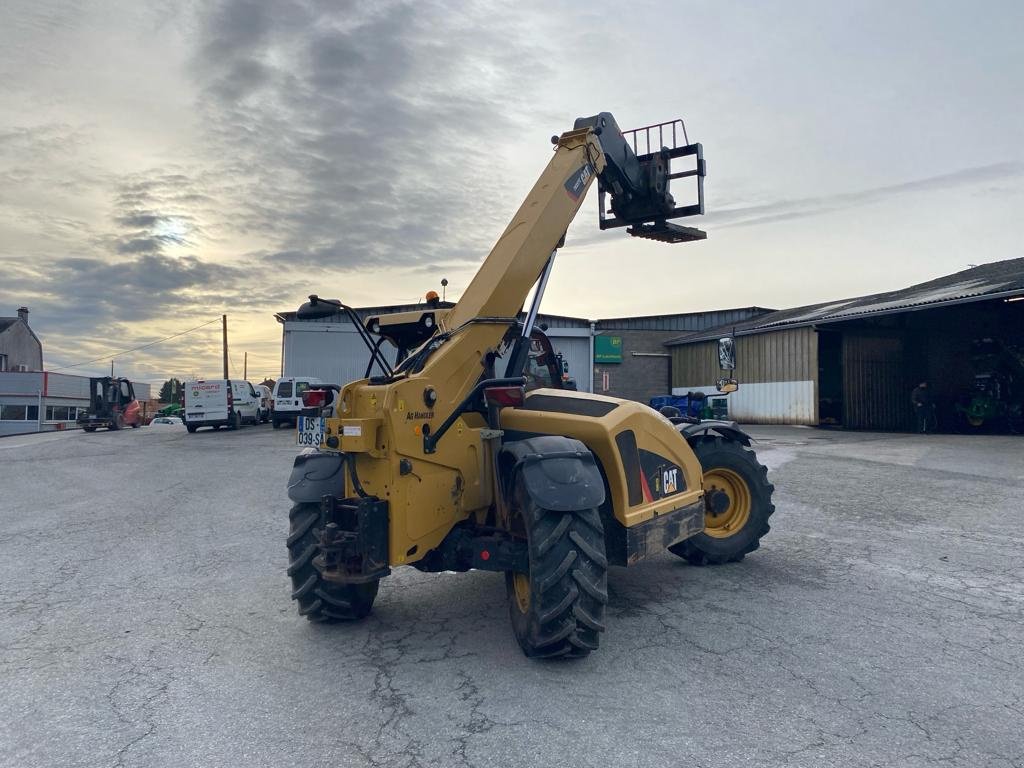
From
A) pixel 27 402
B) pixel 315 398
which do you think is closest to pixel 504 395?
pixel 315 398

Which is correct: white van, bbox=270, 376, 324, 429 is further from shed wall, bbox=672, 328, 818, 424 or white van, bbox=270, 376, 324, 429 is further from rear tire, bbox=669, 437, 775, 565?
rear tire, bbox=669, 437, 775, 565

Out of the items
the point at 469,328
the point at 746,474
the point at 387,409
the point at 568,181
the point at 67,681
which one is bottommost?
the point at 67,681

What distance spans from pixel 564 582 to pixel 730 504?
3.20 meters

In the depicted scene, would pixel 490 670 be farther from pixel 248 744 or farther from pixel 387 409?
pixel 387 409

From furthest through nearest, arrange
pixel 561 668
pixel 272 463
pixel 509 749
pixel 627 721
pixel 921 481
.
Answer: pixel 272 463
pixel 921 481
pixel 561 668
pixel 627 721
pixel 509 749

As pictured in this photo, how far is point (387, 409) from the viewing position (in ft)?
13.7

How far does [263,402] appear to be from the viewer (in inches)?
1372

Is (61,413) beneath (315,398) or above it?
beneath

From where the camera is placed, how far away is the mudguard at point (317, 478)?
485 centimetres

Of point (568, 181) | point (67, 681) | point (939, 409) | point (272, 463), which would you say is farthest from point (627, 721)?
point (939, 409)

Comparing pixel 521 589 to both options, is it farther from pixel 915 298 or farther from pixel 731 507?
pixel 915 298

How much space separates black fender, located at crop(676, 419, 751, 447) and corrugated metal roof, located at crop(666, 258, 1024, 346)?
47.6 ft

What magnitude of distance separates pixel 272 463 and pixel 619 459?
43.1ft

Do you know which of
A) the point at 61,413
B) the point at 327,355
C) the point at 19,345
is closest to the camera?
the point at 327,355
